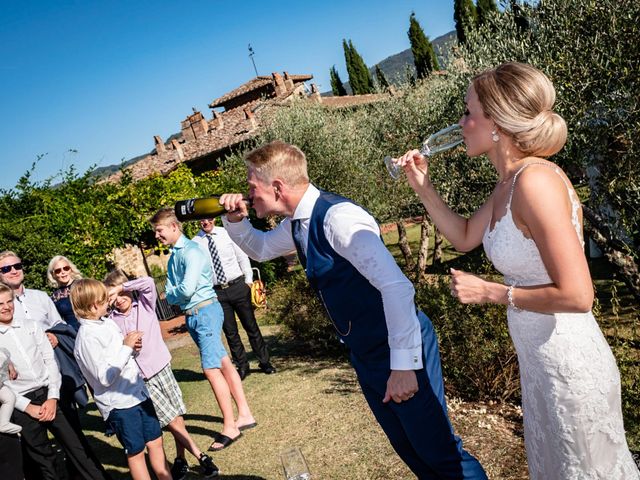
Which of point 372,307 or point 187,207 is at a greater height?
point 187,207

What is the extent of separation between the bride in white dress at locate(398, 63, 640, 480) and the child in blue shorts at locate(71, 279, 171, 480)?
278 centimetres

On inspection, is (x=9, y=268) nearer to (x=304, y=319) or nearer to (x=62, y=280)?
(x=62, y=280)

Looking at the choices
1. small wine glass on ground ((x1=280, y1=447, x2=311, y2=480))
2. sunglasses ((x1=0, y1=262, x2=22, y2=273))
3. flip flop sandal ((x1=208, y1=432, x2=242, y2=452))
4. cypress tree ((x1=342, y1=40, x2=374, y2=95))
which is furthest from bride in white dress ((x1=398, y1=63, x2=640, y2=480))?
cypress tree ((x1=342, y1=40, x2=374, y2=95))

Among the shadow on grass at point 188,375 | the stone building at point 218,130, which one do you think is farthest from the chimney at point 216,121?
the shadow on grass at point 188,375

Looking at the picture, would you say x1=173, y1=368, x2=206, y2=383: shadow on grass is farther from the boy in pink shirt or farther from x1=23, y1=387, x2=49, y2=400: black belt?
x1=23, y1=387, x2=49, y2=400: black belt

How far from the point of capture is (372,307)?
2533 mm

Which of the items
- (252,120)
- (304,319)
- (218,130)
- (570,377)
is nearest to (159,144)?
(218,130)

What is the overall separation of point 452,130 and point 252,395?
4802 mm

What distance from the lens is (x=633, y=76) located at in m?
4.75

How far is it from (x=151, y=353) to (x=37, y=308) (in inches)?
Result: 68.9

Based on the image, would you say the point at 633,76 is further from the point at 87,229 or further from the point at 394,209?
the point at 87,229

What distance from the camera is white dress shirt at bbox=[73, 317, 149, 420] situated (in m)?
3.78

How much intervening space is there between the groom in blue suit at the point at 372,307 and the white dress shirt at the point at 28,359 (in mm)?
2786

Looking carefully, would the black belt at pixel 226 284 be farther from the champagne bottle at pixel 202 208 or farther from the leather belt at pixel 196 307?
the champagne bottle at pixel 202 208
